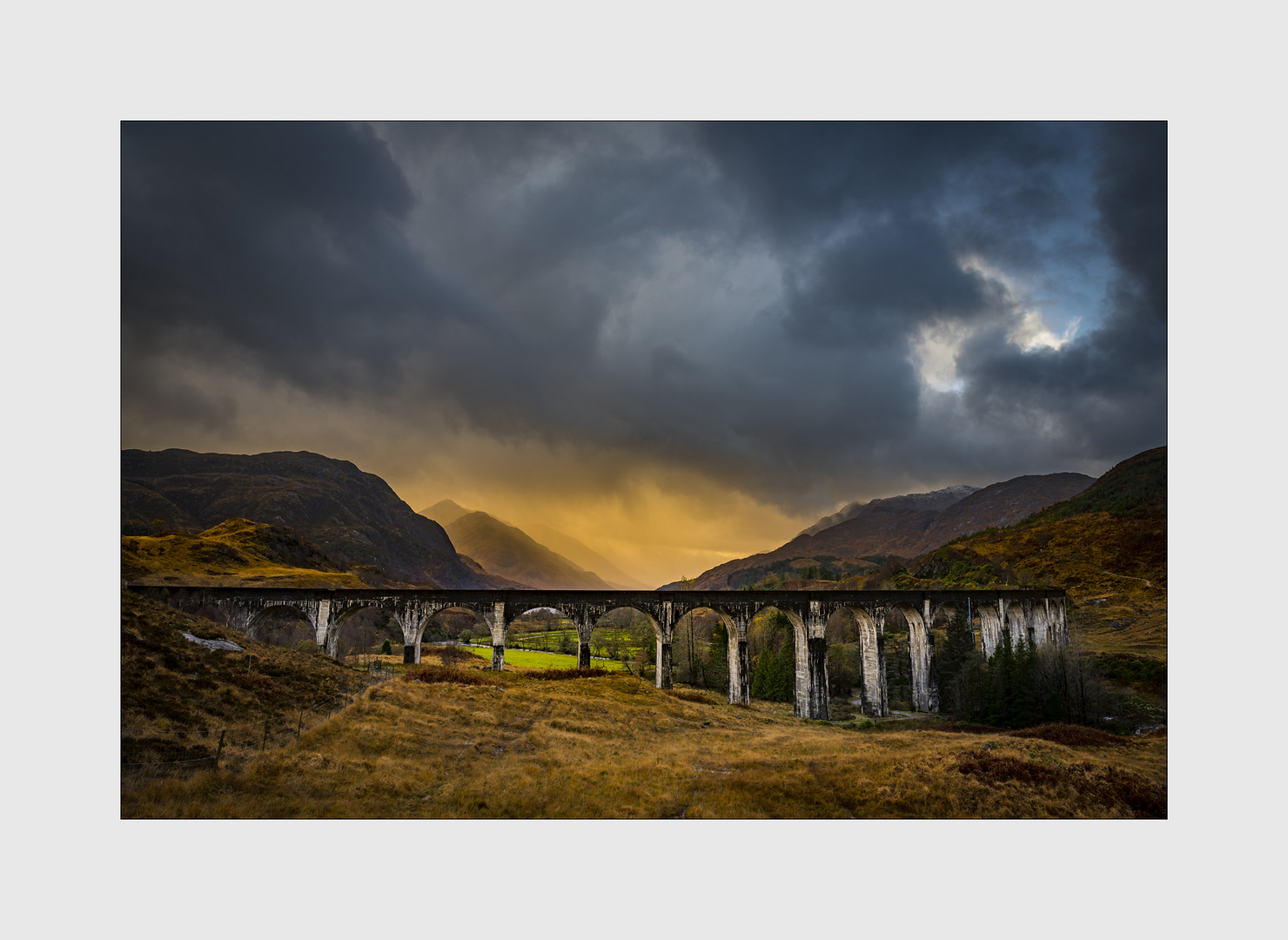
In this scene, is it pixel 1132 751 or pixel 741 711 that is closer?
pixel 1132 751

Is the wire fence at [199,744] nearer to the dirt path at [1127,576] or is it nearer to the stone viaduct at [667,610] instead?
the stone viaduct at [667,610]

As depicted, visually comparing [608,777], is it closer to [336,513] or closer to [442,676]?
[442,676]

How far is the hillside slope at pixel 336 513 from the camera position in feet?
265

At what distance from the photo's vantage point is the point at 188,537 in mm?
53844

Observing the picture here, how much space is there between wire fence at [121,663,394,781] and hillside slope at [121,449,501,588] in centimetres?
5576

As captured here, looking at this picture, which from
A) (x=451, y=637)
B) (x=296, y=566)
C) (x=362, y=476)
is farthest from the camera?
(x=362, y=476)

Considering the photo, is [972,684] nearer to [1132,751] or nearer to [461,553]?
[1132,751]

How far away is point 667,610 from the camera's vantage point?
36.8 meters

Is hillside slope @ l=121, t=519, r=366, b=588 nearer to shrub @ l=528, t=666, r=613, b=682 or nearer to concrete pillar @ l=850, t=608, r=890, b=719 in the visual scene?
shrub @ l=528, t=666, r=613, b=682

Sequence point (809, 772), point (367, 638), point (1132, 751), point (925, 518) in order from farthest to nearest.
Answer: point (925, 518), point (367, 638), point (1132, 751), point (809, 772)

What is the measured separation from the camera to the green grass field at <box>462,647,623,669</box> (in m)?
55.2

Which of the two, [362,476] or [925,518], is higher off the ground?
[362,476]

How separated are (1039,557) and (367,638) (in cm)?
7829

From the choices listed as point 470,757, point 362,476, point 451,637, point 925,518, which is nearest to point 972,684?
point 470,757
